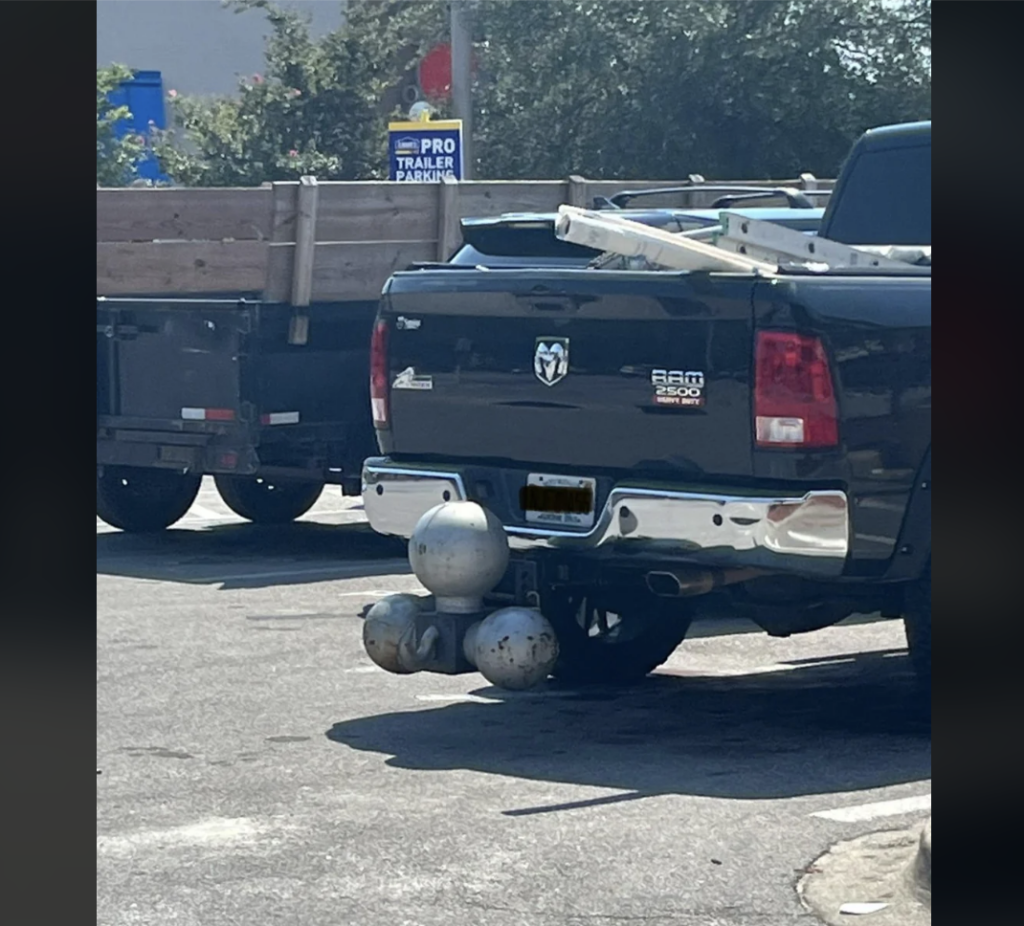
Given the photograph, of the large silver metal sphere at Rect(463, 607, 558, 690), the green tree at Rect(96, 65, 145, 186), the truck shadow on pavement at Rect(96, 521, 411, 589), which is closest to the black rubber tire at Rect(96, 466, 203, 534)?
the truck shadow on pavement at Rect(96, 521, 411, 589)

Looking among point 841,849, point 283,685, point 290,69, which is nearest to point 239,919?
point 841,849

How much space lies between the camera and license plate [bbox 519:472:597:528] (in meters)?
6.92

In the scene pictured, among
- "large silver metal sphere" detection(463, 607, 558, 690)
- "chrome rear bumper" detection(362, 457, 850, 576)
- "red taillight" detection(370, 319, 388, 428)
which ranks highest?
"red taillight" detection(370, 319, 388, 428)

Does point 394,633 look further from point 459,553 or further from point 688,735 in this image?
point 688,735

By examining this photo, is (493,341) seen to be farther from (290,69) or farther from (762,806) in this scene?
(290,69)

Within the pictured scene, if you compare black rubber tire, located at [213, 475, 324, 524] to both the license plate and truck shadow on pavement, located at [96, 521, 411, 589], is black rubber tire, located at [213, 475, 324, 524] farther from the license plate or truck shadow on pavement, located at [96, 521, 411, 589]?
the license plate

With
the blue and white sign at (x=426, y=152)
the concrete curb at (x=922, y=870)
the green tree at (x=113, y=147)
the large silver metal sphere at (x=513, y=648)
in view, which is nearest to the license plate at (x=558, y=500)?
the large silver metal sphere at (x=513, y=648)

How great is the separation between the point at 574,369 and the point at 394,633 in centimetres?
109

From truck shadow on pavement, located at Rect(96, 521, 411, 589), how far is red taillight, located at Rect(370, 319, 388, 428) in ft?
11.2

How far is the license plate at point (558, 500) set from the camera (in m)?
6.92

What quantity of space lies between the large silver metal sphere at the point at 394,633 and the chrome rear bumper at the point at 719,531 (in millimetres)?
465

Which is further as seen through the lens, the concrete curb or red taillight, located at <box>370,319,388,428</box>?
red taillight, located at <box>370,319,388,428</box>
